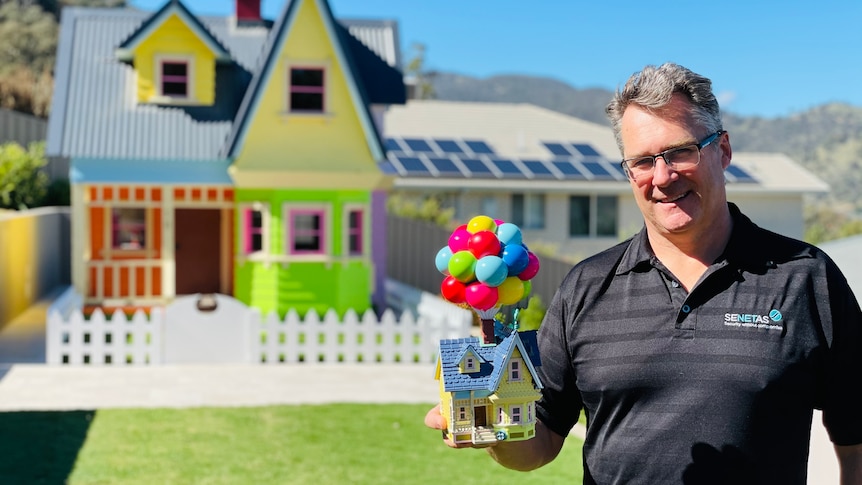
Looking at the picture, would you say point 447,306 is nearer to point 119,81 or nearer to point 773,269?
point 119,81

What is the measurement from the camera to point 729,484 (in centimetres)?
316

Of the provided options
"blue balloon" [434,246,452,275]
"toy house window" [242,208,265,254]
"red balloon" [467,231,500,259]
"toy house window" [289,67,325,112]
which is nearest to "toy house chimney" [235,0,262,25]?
"toy house window" [289,67,325,112]

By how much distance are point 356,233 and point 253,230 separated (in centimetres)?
179

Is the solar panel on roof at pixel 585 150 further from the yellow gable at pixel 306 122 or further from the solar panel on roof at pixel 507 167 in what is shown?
the yellow gable at pixel 306 122

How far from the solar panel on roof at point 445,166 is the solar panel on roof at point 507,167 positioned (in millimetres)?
1400

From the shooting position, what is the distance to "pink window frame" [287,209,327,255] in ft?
55.6

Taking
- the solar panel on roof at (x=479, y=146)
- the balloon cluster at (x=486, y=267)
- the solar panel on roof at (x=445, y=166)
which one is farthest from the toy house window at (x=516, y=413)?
the solar panel on roof at (x=479, y=146)

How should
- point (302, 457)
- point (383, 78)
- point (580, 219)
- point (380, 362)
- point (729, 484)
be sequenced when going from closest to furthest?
point (729, 484) → point (302, 457) → point (380, 362) → point (383, 78) → point (580, 219)

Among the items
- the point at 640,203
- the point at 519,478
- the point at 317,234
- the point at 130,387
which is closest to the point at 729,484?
the point at 640,203

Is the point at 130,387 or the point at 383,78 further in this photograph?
the point at 383,78

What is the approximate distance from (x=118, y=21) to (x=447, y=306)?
27.2 ft

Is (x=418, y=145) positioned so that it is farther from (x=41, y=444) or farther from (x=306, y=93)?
(x=41, y=444)

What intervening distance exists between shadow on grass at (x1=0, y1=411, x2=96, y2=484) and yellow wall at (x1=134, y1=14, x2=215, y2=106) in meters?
8.28

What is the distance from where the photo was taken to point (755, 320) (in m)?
3.18
